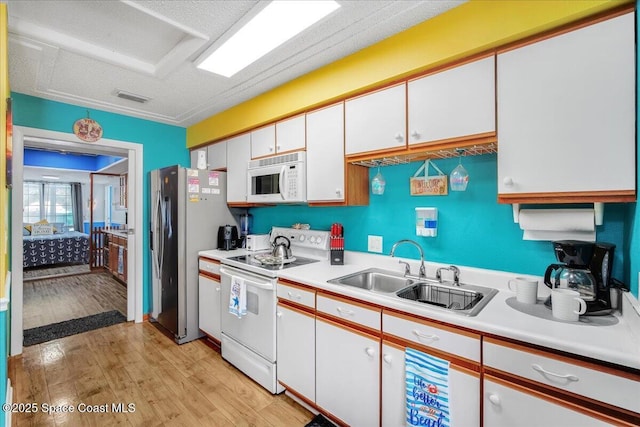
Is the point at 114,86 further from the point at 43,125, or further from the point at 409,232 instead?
the point at 409,232

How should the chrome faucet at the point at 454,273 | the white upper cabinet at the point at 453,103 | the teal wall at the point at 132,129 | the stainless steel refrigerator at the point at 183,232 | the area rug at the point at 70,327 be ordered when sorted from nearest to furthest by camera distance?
the white upper cabinet at the point at 453,103, the chrome faucet at the point at 454,273, the teal wall at the point at 132,129, the stainless steel refrigerator at the point at 183,232, the area rug at the point at 70,327

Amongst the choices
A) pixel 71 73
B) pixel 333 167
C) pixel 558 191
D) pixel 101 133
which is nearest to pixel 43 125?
pixel 101 133

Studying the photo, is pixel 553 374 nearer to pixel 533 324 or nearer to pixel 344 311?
pixel 533 324

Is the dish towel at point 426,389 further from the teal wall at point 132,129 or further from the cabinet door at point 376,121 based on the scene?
the teal wall at point 132,129

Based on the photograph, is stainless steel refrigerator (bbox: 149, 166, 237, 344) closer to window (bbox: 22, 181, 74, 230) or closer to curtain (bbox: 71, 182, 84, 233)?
curtain (bbox: 71, 182, 84, 233)

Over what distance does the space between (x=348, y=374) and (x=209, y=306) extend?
1752 millimetres

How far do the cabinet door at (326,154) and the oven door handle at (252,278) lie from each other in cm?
75

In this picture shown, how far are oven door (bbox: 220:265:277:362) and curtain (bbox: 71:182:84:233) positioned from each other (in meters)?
9.10

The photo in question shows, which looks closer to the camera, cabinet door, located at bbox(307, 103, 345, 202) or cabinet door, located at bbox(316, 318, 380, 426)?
cabinet door, located at bbox(316, 318, 380, 426)

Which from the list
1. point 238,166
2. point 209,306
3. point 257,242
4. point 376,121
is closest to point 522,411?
point 376,121

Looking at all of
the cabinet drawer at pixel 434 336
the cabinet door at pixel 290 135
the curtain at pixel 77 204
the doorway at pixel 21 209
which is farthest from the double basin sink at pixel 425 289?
the curtain at pixel 77 204

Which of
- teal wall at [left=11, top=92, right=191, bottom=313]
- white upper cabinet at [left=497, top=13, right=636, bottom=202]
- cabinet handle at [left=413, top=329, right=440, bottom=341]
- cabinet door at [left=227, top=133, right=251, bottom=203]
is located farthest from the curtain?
white upper cabinet at [left=497, top=13, right=636, bottom=202]

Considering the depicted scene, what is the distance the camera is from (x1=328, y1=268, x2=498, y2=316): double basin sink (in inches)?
64.3

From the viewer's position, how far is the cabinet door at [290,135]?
2475 millimetres
